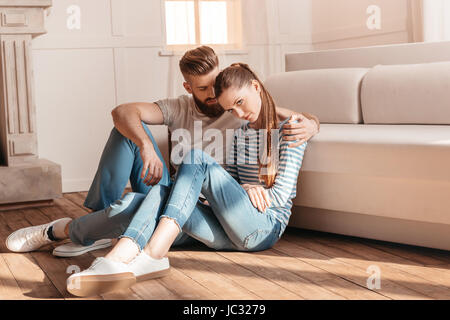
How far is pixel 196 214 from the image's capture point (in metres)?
2.09

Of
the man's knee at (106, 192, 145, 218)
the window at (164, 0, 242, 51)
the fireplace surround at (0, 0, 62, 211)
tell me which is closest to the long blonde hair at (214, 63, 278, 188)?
the man's knee at (106, 192, 145, 218)

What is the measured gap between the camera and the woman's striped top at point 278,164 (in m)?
2.15

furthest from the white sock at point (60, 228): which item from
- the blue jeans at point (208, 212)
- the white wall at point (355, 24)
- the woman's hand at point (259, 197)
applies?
the white wall at point (355, 24)

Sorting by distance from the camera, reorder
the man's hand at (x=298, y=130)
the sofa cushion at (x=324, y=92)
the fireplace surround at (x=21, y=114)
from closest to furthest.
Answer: the man's hand at (x=298, y=130) → the sofa cushion at (x=324, y=92) → the fireplace surround at (x=21, y=114)

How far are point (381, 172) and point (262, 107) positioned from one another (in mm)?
509

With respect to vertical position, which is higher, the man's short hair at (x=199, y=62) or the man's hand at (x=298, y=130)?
the man's short hair at (x=199, y=62)

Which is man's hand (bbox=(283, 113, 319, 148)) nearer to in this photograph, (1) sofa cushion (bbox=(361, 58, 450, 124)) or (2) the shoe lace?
(1) sofa cushion (bbox=(361, 58, 450, 124))

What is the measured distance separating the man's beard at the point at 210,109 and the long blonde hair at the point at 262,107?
0.66 ft

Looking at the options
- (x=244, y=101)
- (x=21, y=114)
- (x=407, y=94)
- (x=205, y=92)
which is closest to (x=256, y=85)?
(x=244, y=101)

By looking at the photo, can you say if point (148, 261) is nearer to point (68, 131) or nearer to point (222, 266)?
point (222, 266)

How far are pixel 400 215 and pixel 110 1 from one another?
9.02ft

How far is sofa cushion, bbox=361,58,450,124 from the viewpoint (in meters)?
2.55

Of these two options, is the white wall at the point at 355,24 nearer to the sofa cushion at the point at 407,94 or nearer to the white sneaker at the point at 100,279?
the sofa cushion at the point at 407,94
